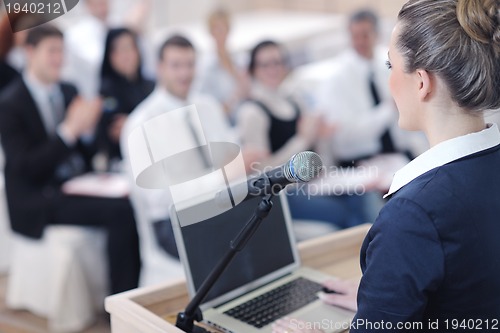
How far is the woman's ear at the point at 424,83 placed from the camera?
37.5 inches

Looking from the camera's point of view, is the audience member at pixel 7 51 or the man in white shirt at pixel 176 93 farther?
the audience member at pixel 7 51

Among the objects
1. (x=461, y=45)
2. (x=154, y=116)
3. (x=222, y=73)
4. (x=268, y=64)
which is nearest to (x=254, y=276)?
(x=461, y=45)

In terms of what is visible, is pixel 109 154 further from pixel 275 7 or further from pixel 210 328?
pixel 275 7

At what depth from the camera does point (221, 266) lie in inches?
44.3

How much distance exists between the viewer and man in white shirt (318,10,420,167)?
3039 mm

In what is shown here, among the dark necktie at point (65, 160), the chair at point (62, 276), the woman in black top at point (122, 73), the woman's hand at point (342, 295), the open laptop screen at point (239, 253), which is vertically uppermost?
the woman in black top at point (122, 73)

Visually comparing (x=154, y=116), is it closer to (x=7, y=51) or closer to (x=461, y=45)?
(x=7, y=51)

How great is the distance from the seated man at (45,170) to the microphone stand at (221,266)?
1484mm

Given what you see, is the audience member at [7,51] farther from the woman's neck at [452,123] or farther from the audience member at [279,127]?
the woman's neck at [452,123]

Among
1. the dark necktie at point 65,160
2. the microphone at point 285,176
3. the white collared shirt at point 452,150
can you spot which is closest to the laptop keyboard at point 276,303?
the microphone at point 285,176

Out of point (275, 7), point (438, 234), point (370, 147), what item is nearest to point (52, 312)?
point (370, 147)

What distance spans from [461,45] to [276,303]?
2.00ft

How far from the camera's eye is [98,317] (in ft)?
8.96

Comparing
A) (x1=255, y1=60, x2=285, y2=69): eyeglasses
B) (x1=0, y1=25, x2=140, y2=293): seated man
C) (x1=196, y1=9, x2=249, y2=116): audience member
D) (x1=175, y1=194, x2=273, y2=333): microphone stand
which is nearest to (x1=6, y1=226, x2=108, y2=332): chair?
(x1=0, y1=25, x2=140, y2=293): seated man
